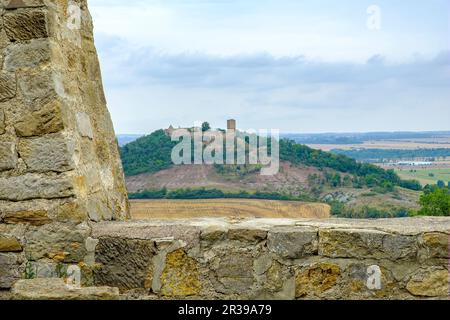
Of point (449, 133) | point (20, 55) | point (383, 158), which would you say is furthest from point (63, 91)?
point (383, 158)

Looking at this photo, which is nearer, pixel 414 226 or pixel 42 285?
pixel 42 285

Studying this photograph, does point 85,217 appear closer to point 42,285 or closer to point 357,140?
point 42,285

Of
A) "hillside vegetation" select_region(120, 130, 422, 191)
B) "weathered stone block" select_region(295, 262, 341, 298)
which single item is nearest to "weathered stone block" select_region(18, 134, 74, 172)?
"weathered stone block" select_region(295, 262, 341, 298)

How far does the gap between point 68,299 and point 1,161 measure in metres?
0.98

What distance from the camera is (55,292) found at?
10.7ft

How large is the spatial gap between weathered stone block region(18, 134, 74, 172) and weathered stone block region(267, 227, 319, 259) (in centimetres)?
117

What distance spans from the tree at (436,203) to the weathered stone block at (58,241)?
550cm

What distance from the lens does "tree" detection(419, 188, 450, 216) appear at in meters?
8.31

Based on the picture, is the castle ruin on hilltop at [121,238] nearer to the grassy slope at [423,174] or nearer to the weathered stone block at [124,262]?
the weathered stone block at [124,262]

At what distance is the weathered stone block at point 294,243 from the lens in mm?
3586

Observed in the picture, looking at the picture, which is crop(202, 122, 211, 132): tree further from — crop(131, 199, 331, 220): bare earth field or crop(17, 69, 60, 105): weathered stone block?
crop(17, 69, 60, 105): weathered stone block

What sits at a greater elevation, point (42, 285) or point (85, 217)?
point (85, 217)

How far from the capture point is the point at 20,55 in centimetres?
382

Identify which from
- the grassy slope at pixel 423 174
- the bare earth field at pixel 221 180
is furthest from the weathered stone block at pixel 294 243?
the grassy slope at pixel 423 174
